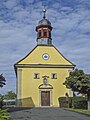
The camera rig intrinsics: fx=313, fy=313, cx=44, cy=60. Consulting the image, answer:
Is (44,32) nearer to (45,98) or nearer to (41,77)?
(41,77)

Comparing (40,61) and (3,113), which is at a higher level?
(40,61)

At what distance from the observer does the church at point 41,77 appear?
55531 mm

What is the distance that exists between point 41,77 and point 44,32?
32.6 ft

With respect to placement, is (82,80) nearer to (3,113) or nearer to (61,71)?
(61,71)

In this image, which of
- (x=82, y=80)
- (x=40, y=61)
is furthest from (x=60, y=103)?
(x=82, y=80)

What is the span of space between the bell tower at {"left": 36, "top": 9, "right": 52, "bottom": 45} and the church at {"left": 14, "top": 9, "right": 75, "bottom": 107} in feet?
8.65

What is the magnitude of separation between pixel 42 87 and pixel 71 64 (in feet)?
22.1

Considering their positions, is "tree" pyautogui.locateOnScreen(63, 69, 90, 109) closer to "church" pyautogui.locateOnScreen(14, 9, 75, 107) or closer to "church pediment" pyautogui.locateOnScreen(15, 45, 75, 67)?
"church" pyautogui.locateOnScreen(14, 9, 75, 107)

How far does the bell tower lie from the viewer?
6028 cm

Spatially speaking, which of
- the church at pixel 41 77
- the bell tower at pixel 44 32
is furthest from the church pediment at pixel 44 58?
the bell tower at pixel 44 32

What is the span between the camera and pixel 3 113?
9008mm

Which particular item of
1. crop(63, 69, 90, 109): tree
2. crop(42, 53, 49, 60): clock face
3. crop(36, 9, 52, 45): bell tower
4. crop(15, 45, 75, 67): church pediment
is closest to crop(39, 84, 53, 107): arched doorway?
crop(15, 45, 75, 67): church pediment

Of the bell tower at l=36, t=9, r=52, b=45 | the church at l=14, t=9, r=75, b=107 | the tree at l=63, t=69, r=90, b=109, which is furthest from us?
the bell tower at l=36, t=9, r=52, b=45

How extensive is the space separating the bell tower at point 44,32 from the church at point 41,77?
8.65 feet
